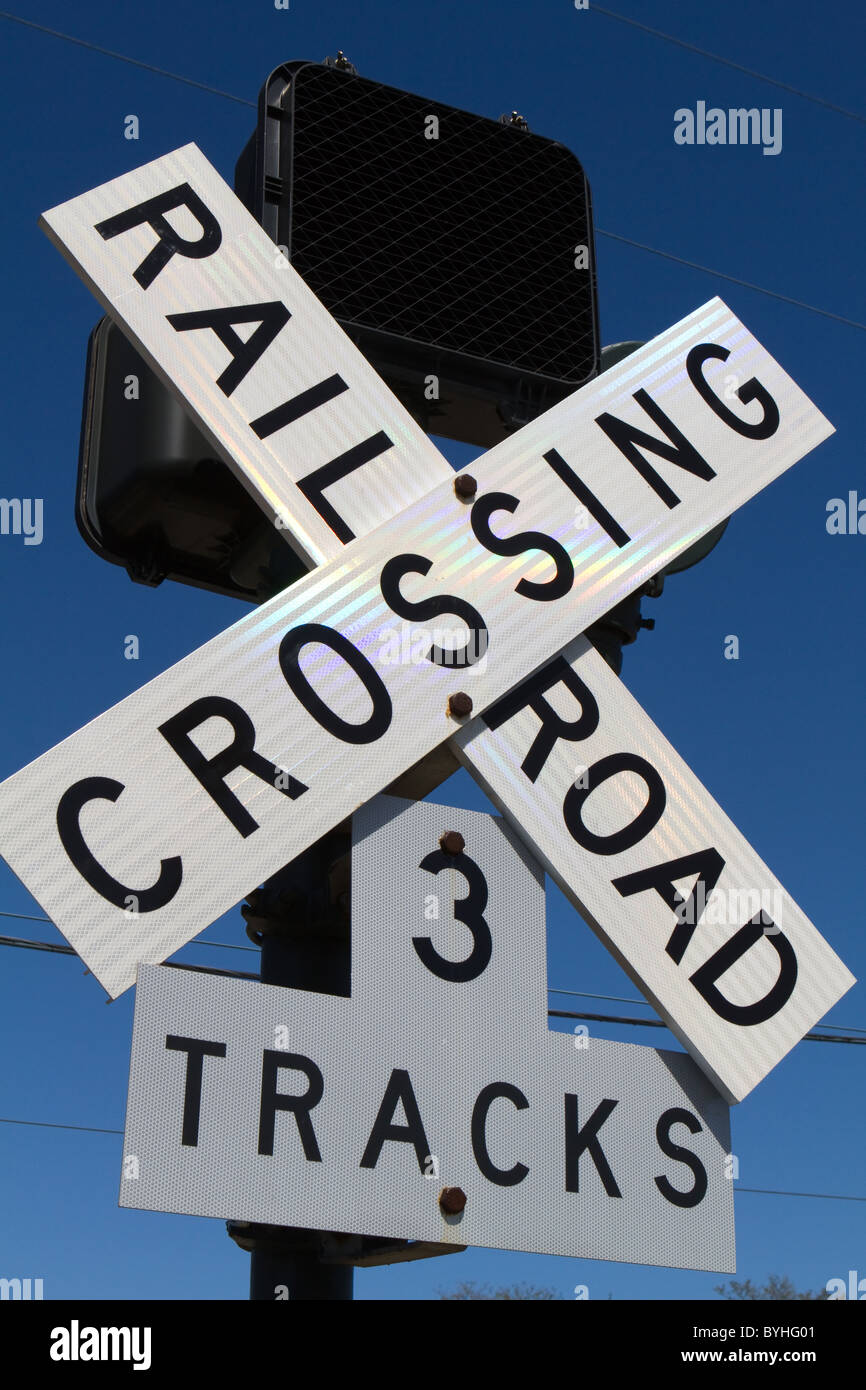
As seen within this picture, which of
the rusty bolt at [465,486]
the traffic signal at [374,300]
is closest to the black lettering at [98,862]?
the traffic signal at [374,300]

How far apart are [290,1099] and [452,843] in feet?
2.84

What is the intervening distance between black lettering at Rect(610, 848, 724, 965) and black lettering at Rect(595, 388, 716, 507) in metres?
1.13

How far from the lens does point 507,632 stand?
16.2 feet

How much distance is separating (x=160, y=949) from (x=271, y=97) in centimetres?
288

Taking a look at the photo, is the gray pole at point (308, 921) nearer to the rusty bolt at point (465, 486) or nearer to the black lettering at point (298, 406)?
the rusty bolt at point (465, 486)

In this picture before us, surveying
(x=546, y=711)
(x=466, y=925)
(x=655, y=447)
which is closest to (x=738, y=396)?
(x=655, y=447)

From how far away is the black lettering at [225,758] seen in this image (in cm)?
443

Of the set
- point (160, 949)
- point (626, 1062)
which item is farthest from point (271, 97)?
point (626, 1062)

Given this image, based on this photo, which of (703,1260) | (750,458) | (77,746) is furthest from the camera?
(750,458)

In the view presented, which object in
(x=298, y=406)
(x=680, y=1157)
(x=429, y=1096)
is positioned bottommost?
(x=680, y=1157)

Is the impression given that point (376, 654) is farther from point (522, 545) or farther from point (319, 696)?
point (522, 545)

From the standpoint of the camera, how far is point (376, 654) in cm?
475

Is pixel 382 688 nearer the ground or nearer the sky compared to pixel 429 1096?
nearer the sky
